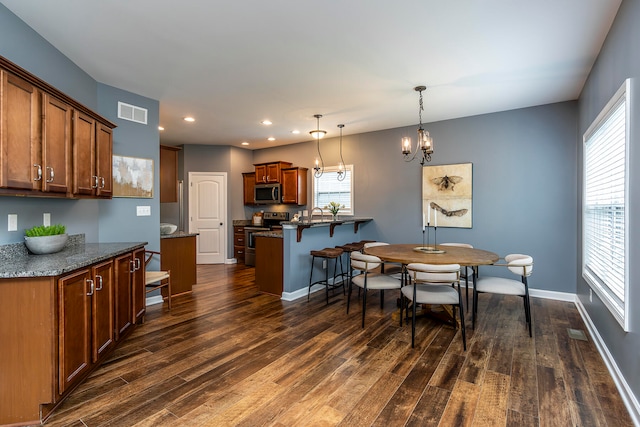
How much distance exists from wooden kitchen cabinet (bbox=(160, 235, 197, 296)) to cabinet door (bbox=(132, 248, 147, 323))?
114 centimetres

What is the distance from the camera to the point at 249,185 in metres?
7.45

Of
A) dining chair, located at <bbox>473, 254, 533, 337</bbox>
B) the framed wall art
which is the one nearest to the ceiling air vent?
the framed wall art

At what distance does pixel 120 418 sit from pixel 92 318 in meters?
0.74

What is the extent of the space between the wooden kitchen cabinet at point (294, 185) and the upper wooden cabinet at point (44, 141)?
4017 mm

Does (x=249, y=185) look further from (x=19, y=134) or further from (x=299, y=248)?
(x=19, y=134)

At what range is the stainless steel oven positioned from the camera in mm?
6928

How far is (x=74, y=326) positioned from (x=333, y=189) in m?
4.97

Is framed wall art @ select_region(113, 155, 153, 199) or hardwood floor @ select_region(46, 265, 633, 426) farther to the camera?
framed wall art @ select_region(113, 155, 153, 199)

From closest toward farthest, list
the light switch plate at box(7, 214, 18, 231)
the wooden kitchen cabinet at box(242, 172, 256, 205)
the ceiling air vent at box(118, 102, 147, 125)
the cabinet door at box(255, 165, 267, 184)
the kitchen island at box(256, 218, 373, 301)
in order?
the light switch plate at box(7, 214, 18, 231) < the ceiling air vent at box(118, 102, 147, 125) < the kitchen island at box(256, 218, 373, 301) < the cabinet door at box(255, 165, 267, 184) < the wooden kitchen cabinet at box(242, 172, 256, 205)

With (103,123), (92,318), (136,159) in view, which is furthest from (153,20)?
(92,318)

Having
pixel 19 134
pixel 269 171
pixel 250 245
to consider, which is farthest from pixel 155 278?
pixel 269 171

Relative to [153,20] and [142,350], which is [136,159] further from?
[142,350]

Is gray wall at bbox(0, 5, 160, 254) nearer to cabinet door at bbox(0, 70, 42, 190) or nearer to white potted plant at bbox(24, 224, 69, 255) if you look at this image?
white potted plant at bbox(24, 224, 69, 255)

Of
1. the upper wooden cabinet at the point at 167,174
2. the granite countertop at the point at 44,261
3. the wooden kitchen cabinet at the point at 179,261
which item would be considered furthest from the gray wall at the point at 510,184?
the granite countertop at the point at 44,261
